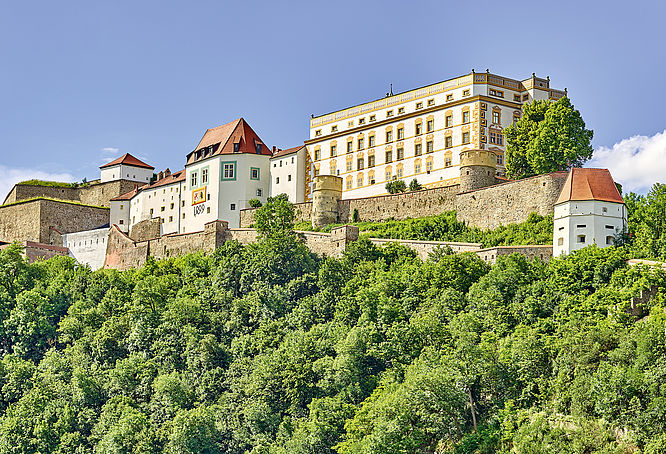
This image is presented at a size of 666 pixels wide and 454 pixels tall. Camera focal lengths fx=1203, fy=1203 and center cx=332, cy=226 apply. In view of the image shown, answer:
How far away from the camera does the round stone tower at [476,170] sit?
77.0m

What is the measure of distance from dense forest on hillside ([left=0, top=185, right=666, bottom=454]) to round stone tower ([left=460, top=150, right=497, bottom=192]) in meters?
7.09

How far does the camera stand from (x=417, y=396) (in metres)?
55.9

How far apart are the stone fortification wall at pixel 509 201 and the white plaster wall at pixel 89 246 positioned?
1273 inches

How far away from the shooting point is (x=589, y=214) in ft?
211

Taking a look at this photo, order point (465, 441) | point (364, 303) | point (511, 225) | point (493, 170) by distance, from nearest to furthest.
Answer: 1. point (465, 441)
2. point (364, 303)
3. point (511, 225)
4. point (493, 170)

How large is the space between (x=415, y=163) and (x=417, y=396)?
107 ft

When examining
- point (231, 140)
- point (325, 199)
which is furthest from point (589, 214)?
point (231, 140)

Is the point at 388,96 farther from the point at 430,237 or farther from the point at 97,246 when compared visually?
the point at 97,246

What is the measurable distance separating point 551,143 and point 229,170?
26465 mm

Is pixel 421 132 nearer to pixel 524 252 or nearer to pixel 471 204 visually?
pixel 471 204

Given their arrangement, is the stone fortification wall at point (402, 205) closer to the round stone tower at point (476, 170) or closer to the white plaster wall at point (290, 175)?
the round stone tower at point (476, 170)

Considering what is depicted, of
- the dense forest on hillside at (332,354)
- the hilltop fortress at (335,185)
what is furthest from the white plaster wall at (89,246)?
the dense forest on hillside at (332,354)

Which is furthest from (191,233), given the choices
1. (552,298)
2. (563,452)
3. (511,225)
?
(563,452)

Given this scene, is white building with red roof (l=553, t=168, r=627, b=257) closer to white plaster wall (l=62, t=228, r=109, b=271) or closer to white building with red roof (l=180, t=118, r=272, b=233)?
white building with red roof (l=180, t=118, r=272, b=233)
